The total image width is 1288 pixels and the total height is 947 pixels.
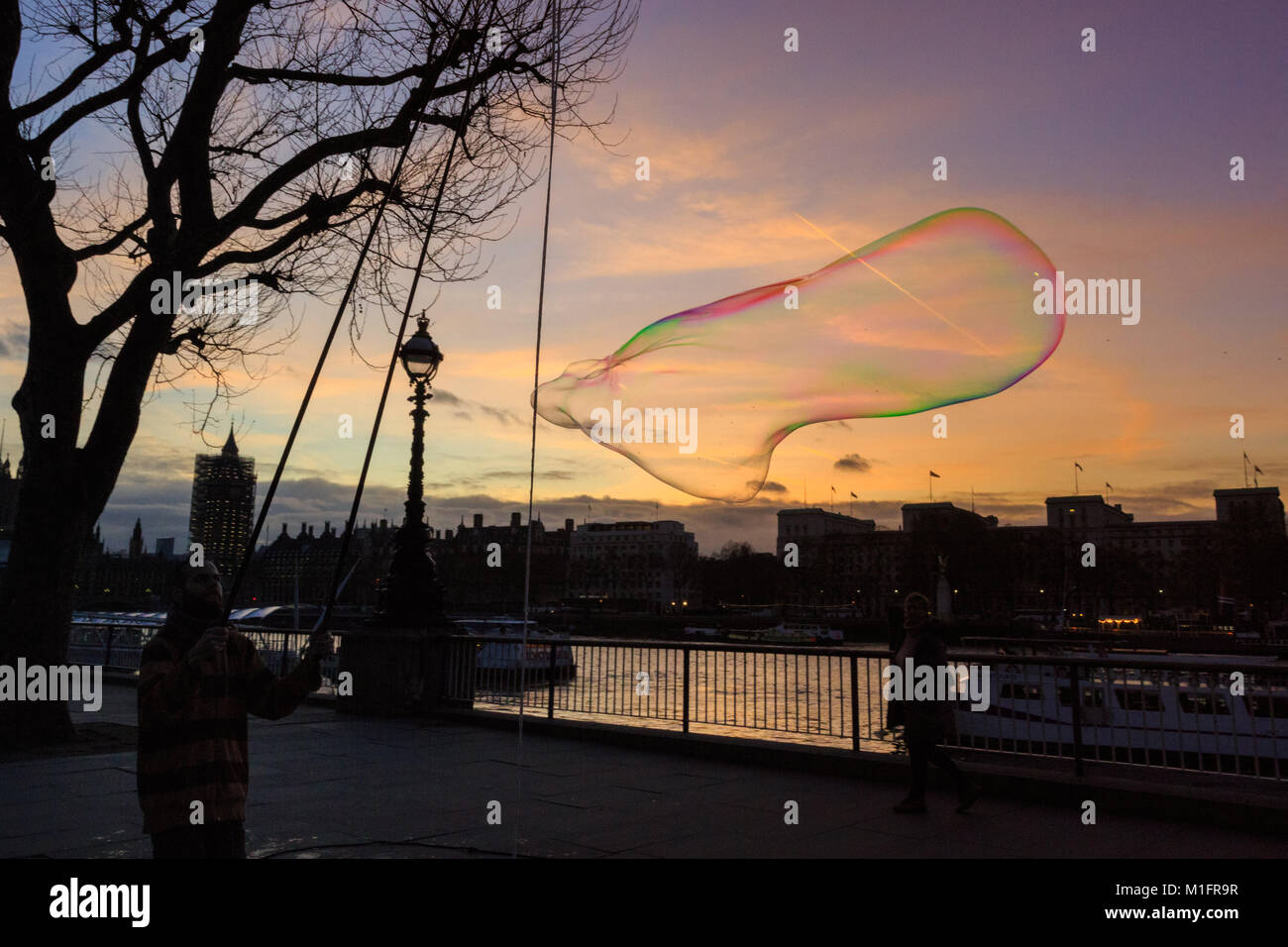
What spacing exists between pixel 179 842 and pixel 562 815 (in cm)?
365

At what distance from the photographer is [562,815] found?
21.6 feet

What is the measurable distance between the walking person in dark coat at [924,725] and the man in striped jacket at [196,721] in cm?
485

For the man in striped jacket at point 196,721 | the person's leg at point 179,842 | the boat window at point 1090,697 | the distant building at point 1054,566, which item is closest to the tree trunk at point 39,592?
the man in striped jacket at point 196,721

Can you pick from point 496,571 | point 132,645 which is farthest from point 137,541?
point 132,645

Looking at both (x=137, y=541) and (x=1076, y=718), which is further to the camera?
(x=137, y=541)

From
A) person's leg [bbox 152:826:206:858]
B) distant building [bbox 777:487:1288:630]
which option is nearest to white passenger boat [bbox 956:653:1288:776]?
person's leg [bbox 152:826:206:858]

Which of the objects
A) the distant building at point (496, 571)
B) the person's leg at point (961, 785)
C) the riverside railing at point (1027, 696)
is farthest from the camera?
the distant building at point (496, 571)

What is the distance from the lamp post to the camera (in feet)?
41.9

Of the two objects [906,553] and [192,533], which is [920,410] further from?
[906,553]

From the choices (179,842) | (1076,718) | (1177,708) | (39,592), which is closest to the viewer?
(179,842)

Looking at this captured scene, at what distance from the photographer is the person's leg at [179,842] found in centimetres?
326

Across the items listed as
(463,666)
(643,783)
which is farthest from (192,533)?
(643,783)

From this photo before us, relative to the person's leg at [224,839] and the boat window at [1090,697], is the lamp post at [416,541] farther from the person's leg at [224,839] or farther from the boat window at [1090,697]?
the person's leg at [224,839]

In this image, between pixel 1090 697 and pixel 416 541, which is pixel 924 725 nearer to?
pixel 1090 697
